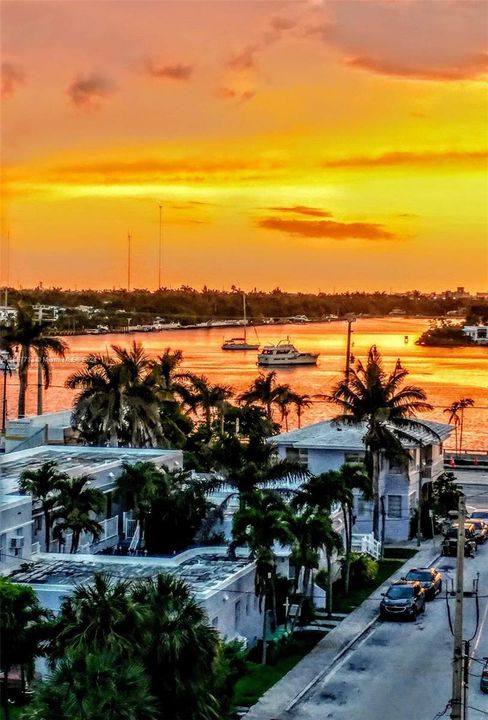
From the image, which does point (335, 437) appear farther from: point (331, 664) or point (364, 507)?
point (331, 664)

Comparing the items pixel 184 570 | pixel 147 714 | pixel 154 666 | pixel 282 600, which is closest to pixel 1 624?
pixel 154 666

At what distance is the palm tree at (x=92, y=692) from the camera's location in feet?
62.4

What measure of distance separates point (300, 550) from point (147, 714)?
45.6ft

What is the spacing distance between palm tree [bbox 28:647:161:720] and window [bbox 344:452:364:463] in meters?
29.1

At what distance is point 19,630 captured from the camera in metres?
→ 24.7

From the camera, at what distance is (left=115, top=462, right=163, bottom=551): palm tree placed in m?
38.3

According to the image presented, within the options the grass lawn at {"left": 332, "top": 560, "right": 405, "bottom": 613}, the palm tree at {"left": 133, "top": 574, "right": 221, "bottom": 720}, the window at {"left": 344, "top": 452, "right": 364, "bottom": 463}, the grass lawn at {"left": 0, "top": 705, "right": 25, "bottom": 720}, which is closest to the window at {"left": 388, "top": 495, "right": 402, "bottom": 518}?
the window at {"left": 344, "top": 452, "right": 364, "bottom": 463}

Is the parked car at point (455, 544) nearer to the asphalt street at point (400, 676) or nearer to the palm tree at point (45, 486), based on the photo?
the asphalt street at point (400, 676)

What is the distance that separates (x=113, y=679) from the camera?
63.9 ft

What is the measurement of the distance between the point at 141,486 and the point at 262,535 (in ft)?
25.1

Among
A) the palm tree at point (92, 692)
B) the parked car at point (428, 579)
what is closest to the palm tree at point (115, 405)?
the parked car at point (428, 579)

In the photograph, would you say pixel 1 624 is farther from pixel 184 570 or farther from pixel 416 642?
pixel 416 642

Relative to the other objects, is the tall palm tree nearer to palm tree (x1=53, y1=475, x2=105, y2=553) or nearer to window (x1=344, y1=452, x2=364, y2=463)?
window (x1=344, y1=452, x2=364, y2=463)

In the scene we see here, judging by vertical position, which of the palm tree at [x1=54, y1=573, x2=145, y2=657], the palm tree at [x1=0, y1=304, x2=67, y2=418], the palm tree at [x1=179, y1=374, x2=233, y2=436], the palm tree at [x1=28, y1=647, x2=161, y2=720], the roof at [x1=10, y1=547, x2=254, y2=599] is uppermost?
the palm tree at [x1=0, y1=304, x2=67, y2=418]
